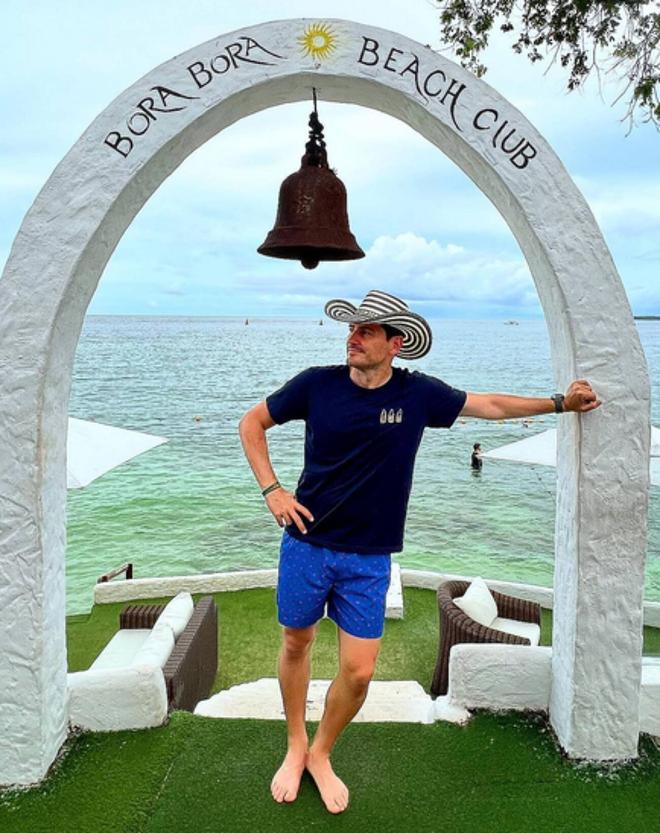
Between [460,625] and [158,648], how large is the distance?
2.52m

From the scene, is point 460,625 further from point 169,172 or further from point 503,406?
point 169,172

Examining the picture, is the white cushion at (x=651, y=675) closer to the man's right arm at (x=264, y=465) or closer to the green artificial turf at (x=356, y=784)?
the green artificial turf at (x=356, y=784)

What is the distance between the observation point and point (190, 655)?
5.90 m

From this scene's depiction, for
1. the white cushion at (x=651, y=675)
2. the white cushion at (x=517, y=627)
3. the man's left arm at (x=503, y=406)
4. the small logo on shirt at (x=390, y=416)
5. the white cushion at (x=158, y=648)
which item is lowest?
the white cushion at (x=517, y=627)

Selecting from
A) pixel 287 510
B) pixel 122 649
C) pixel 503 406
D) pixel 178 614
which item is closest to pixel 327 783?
pixel 287 510

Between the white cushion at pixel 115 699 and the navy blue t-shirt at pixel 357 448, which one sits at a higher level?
the navy blue t-shirt at pixel 357 448

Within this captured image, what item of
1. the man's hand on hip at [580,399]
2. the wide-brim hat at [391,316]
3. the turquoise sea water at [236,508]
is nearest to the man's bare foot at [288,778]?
the wide-brim hat at [391,316]

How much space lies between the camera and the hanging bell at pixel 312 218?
366 centimetres

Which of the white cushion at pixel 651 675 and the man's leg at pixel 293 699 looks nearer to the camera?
the man's leg at pixel 293 699

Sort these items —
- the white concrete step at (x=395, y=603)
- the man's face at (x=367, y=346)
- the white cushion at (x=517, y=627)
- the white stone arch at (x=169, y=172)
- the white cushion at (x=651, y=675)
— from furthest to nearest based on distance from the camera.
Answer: the white concrete step at (x=395, y=603)
the white cushion at (x=517, y=627)
the white cushion at (x=651, y=675)
the white stone arch at (x=169, y=172)
the man's face at (x=367, y=346)

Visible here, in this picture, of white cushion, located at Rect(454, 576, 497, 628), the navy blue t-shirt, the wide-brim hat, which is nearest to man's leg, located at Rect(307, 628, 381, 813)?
the navy blue t-shirt

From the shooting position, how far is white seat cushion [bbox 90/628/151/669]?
619 cm

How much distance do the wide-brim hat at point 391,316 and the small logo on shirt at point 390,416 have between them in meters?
0.36

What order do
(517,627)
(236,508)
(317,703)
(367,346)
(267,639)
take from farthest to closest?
(236,508)
(267,639)
(517,627)
(317,703)
(367,346)
